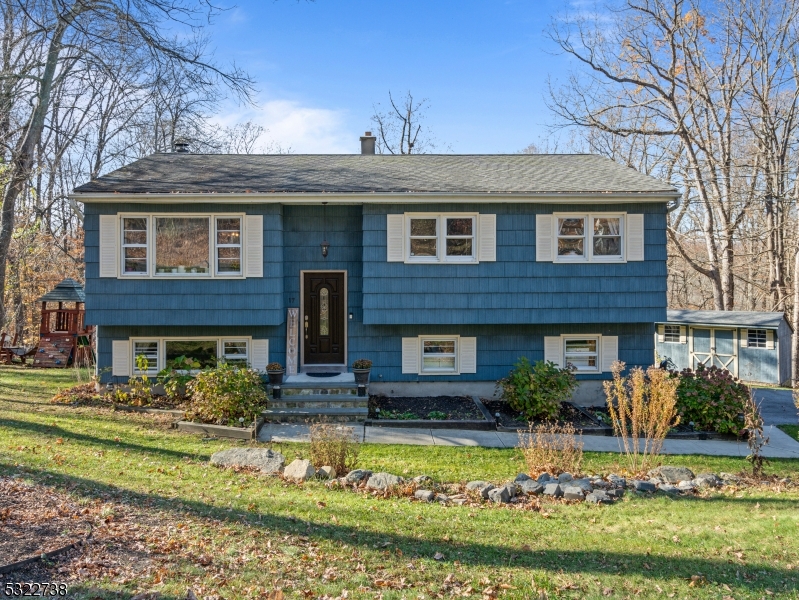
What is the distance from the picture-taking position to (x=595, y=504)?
21.9 ft

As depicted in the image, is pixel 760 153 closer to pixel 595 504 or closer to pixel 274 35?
pixel 274 35

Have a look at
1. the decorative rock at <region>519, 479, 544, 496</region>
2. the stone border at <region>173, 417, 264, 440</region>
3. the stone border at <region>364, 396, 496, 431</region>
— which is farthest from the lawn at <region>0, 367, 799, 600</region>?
the stone border at <region>364, 396, 496, 431</region>

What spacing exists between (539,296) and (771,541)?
7623 millimetres

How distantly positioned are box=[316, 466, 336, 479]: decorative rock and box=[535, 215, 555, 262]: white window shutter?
24.4 ft

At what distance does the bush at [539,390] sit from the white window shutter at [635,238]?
3368mm

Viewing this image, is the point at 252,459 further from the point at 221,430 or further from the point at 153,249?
the point at 153,249

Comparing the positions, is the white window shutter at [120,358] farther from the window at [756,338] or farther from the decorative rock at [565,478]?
the window at [756,338]

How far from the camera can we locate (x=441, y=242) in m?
12.6

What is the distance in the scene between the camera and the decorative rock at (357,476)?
724cm

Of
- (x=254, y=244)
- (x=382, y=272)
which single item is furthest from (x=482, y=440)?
(x=254, y=244)

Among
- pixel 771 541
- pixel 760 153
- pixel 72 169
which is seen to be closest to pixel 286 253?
pixel 771 541

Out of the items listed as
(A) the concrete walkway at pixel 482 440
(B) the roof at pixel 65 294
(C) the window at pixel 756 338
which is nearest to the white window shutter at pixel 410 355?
(A) the concrete walkway at pixel 482 440

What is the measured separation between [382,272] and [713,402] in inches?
292

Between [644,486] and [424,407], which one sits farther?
[424,407]
